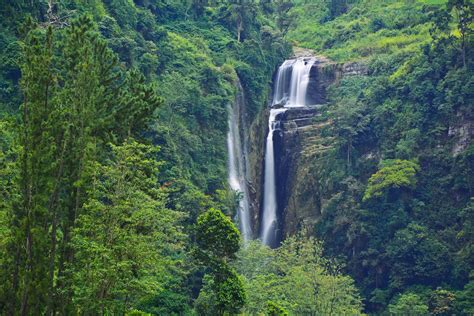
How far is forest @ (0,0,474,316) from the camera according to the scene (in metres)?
17.0

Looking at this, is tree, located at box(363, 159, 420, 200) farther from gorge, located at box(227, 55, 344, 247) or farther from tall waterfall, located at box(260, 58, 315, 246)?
tall waterfall, located at box(260, 58, 315, 246)

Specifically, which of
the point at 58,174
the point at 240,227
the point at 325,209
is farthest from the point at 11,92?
the point at 325,209

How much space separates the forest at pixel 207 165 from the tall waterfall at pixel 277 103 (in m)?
1.53

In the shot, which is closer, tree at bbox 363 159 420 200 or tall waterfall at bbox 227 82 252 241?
tree at bbox 363 159 420 200

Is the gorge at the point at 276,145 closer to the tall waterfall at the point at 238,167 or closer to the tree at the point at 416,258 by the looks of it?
the tall waterfall at the point at 238,167

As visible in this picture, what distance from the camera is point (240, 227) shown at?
41.6 meters

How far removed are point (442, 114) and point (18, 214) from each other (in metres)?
33.1

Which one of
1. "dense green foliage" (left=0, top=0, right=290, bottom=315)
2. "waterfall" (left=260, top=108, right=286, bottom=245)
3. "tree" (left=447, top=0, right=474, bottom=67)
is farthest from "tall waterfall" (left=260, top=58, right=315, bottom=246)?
"dense green foliage" (left=0, top=0, right=290, bottom=315)

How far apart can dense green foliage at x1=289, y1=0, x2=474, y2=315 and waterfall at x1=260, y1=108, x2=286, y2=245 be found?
11.7 ft

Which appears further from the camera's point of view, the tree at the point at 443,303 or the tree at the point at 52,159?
the tree at the point at 443,303

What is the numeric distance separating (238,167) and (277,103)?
10551 mm

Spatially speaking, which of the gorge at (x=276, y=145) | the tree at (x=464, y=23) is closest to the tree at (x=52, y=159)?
the gorge at (x=276, y=145)

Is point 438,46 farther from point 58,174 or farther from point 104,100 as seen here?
point 58,174

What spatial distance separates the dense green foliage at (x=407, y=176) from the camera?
3784cm
